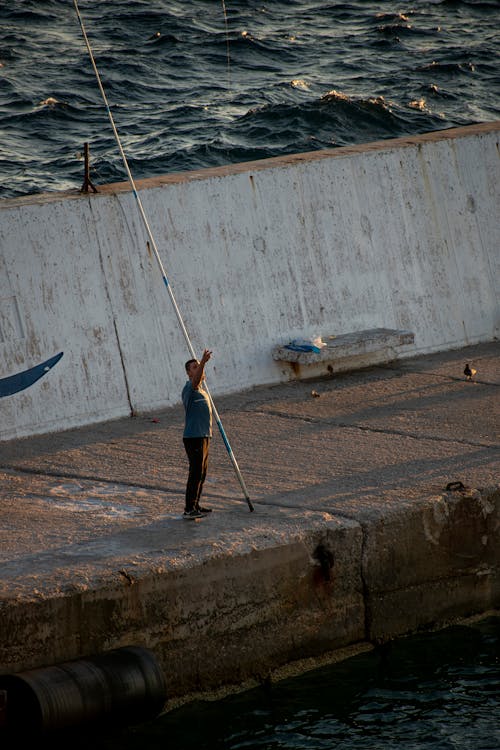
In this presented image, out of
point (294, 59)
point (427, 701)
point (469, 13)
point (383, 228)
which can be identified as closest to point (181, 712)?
point (427, 701)

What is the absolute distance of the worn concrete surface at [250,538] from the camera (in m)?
8.00

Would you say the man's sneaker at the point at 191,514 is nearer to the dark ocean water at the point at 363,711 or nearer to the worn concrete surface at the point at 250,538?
the worn concrete surface at the point at 250,538

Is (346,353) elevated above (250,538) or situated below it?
above

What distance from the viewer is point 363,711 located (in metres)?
8.33

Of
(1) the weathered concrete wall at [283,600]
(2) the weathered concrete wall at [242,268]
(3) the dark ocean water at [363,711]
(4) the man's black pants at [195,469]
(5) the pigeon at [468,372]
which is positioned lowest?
(3) the dark ocean water at [363,711]

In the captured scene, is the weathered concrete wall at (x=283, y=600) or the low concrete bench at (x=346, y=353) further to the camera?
the low concrete bench at (x=346, y=353)

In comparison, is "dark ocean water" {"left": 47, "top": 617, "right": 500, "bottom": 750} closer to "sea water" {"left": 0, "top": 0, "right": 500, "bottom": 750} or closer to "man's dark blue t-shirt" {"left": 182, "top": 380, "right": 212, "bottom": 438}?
"man's dark blue t-shirt" {"left": 182, "top": 380, "right": 212, "bottom": 438}

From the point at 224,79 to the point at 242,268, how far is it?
41.6 ft

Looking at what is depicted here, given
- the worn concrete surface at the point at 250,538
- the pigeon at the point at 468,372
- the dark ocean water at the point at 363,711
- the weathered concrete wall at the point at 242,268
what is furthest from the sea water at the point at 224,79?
the dark ocean water at the point at 363,711

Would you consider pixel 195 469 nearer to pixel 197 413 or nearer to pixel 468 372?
pixel 197 413

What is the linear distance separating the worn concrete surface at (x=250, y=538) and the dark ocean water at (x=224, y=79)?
8.57 metres

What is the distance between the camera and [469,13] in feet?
97.4

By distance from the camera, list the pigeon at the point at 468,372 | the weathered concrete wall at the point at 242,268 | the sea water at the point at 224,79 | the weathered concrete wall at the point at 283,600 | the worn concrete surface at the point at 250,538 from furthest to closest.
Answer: the sea water at the point at 224,79
the pigeon at the point at 468,372
the weathered concrete wall at the point at 242,268
the worn concrete surface at the point at 250,538
the weathered concrete wall at the point at 283,600

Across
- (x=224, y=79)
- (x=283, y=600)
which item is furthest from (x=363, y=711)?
(x=224, y=79)
